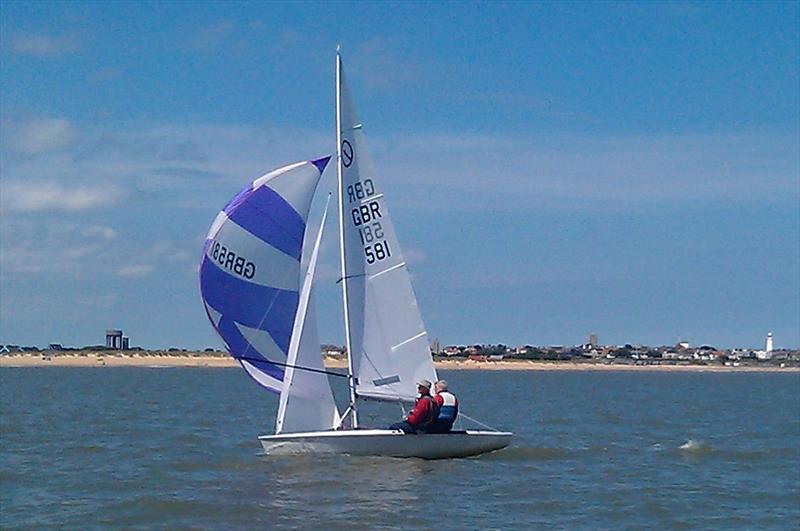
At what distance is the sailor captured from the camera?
2008 cm

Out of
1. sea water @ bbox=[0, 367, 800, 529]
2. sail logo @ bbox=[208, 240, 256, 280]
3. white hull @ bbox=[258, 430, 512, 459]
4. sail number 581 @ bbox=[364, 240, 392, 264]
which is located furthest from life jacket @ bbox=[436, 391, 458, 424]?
sail logo @ bbox=[208, 240, 256, 280]

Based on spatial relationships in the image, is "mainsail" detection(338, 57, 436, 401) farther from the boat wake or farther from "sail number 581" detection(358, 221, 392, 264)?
the boat wake

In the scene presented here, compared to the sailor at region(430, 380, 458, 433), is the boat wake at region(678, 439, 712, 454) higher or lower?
lower

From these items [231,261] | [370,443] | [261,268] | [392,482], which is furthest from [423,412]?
[231,261]

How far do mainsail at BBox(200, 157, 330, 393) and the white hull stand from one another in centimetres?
124

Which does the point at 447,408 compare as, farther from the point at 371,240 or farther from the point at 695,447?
the point at 695,447

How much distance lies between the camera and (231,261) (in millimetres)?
20078

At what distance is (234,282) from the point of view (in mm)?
20172

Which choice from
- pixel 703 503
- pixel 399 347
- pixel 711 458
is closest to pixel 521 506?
pixel 703 503

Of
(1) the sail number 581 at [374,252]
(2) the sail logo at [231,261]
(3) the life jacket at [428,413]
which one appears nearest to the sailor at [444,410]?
(3) the life jacket at [428,413]

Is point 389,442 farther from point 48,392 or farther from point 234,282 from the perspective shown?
point 48,392

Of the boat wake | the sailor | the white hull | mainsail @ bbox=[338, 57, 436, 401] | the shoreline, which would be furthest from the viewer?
the shoreline

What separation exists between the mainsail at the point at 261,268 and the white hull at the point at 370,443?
4.06 ft

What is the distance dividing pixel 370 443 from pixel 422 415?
38.1 inches
